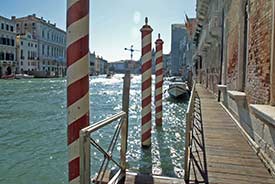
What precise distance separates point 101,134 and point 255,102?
4138 mm

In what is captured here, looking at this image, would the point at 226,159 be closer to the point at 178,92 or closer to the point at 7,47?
the point at 178,92

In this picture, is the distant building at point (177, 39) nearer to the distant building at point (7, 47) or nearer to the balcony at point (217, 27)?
the distant building at point (7, 47)

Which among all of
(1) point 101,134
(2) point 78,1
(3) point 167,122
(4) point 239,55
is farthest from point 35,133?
(2) point 78,1

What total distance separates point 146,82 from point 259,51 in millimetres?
2311

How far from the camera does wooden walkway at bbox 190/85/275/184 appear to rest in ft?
9.40

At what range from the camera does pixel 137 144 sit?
619cm

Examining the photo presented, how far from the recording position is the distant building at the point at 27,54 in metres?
52.8

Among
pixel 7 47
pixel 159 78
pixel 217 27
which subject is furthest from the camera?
pixel 7 47

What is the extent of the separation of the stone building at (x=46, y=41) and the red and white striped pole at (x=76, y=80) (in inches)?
2249

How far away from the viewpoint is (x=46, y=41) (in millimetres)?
62469

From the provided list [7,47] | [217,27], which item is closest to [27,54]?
[7,47]

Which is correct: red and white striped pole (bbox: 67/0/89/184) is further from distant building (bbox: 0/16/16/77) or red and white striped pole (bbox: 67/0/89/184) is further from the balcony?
Answer: distant building (bbox: 0/16/16/77)

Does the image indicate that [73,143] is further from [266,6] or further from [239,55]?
[239,55]

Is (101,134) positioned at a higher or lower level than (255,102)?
lower
